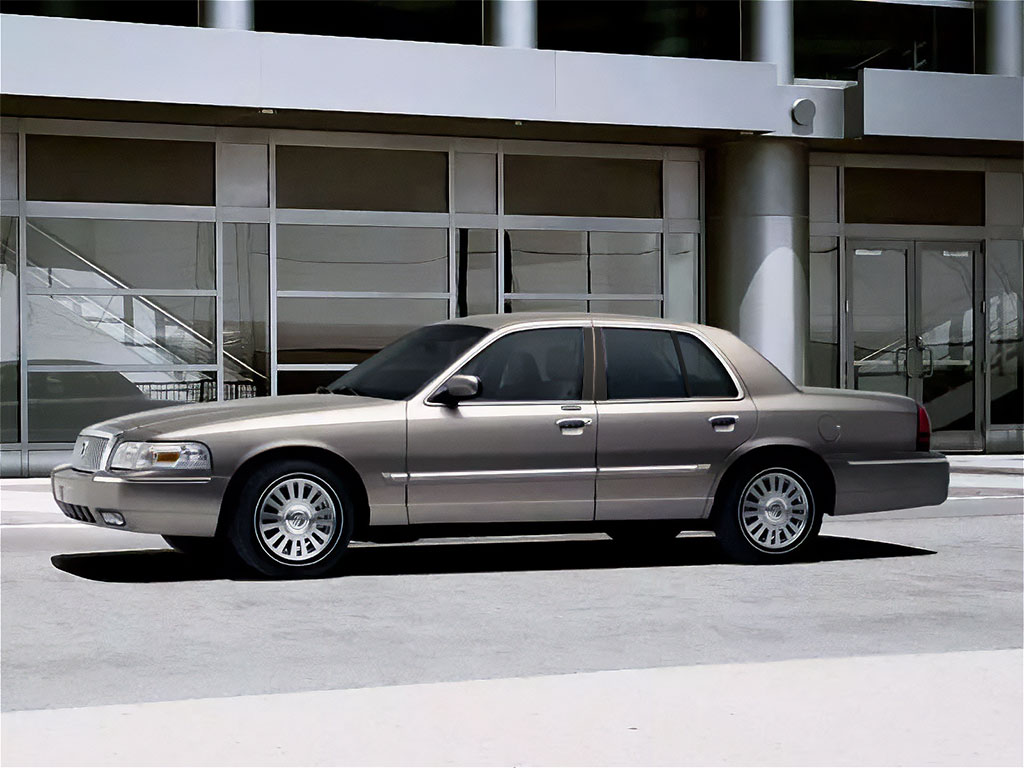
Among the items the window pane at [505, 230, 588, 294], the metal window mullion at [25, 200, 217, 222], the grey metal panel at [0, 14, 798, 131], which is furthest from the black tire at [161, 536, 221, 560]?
the window pane at [505, 230, 588, 294]

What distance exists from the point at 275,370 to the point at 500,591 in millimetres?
9329

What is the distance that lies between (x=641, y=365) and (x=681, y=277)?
31.7ft

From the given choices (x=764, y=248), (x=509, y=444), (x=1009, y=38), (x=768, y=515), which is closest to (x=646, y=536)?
(x=768, y=515)

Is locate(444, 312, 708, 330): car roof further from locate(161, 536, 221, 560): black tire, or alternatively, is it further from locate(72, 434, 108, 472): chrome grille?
locate(72, 434, 108, 472): chrome grille

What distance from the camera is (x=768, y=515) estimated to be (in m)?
10.3

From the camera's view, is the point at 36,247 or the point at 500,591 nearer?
the point at 500,591

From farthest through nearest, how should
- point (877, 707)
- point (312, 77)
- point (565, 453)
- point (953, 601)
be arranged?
point (312, 77)
point (565, 453)
point (953, 601)
point (877, 707)

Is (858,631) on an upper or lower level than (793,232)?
lower

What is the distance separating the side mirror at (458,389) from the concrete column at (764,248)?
32.7 ft

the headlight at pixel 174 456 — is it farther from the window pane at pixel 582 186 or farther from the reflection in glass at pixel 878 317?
the reflection in glass at pixel 878 317

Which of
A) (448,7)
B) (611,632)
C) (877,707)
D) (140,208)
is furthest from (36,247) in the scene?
(877,707)

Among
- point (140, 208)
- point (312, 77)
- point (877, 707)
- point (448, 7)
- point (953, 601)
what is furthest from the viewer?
point (448, 7)

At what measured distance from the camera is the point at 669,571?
9.97 m

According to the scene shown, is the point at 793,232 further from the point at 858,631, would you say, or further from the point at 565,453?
the point at 858,631
